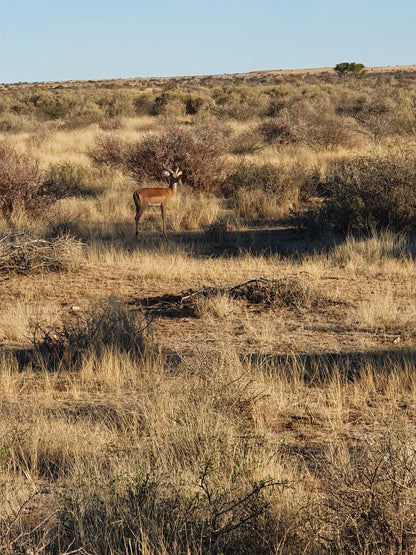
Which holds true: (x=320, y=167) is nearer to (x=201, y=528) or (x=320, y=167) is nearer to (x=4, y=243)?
(x=4, y=243)

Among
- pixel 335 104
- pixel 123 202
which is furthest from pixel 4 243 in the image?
pixel 335 104

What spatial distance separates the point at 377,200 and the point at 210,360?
6.39m

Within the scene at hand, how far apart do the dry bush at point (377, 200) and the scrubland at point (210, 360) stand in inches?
1.3

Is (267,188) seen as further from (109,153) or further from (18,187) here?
(109,153)

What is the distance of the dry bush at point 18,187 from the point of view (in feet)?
42.2

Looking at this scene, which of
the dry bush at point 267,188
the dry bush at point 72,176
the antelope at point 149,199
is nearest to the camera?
the antelope at point 149,199

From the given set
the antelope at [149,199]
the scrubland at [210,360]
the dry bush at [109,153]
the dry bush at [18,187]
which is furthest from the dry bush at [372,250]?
the dry bush at [109,153]

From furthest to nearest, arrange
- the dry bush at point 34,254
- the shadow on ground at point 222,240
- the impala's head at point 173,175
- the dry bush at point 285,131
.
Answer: the dry bush at point 285,131, the impala's head at point 173,175, the shadow on ground at point 222,240, the dry bush at point 34,254

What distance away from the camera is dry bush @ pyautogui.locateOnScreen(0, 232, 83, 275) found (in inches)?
360

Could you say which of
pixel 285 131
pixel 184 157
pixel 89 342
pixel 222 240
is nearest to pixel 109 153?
pixel 184 157

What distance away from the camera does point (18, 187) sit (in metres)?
13.0

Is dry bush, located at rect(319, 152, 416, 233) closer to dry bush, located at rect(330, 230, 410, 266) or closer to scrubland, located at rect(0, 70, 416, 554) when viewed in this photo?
scrubland, located at rect(0, 70, 416, 554)

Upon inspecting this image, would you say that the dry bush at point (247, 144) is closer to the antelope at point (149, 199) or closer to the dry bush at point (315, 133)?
the dry bush at point (315, 133)

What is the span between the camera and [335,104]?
3438cm
